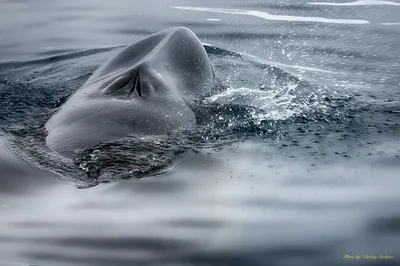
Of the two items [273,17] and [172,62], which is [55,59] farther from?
[273,17]

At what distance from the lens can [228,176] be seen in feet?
22.4

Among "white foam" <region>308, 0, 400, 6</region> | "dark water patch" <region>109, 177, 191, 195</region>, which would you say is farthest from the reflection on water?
"white foam" <region>308, 0, 400, 6</region>

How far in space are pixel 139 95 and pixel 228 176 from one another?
151 cm

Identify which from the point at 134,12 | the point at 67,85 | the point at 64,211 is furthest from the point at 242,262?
the point at 134,12

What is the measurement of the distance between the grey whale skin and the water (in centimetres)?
19

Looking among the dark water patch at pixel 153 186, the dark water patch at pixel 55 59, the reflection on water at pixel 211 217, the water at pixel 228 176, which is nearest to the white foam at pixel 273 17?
the water at pixel 228 176

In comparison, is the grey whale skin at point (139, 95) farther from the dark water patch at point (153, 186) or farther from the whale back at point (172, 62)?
the dark water patch at point (153, 186)

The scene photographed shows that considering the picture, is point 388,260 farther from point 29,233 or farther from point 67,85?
point 67,85

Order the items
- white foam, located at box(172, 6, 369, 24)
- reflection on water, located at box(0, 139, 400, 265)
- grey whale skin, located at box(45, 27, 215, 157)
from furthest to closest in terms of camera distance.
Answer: white foam, located at box(172, 6, 369, 24) → grey whale skin, located at box(45, 27, 215, 157) → reflection on water, located at box(0, 139, 400, 265)

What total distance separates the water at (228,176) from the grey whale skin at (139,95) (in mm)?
189

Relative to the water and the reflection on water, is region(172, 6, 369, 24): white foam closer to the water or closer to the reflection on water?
the water

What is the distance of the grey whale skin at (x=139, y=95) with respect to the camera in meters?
7.00

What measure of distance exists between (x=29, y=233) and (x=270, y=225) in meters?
1.99

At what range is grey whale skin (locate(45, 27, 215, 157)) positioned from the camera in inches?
275
